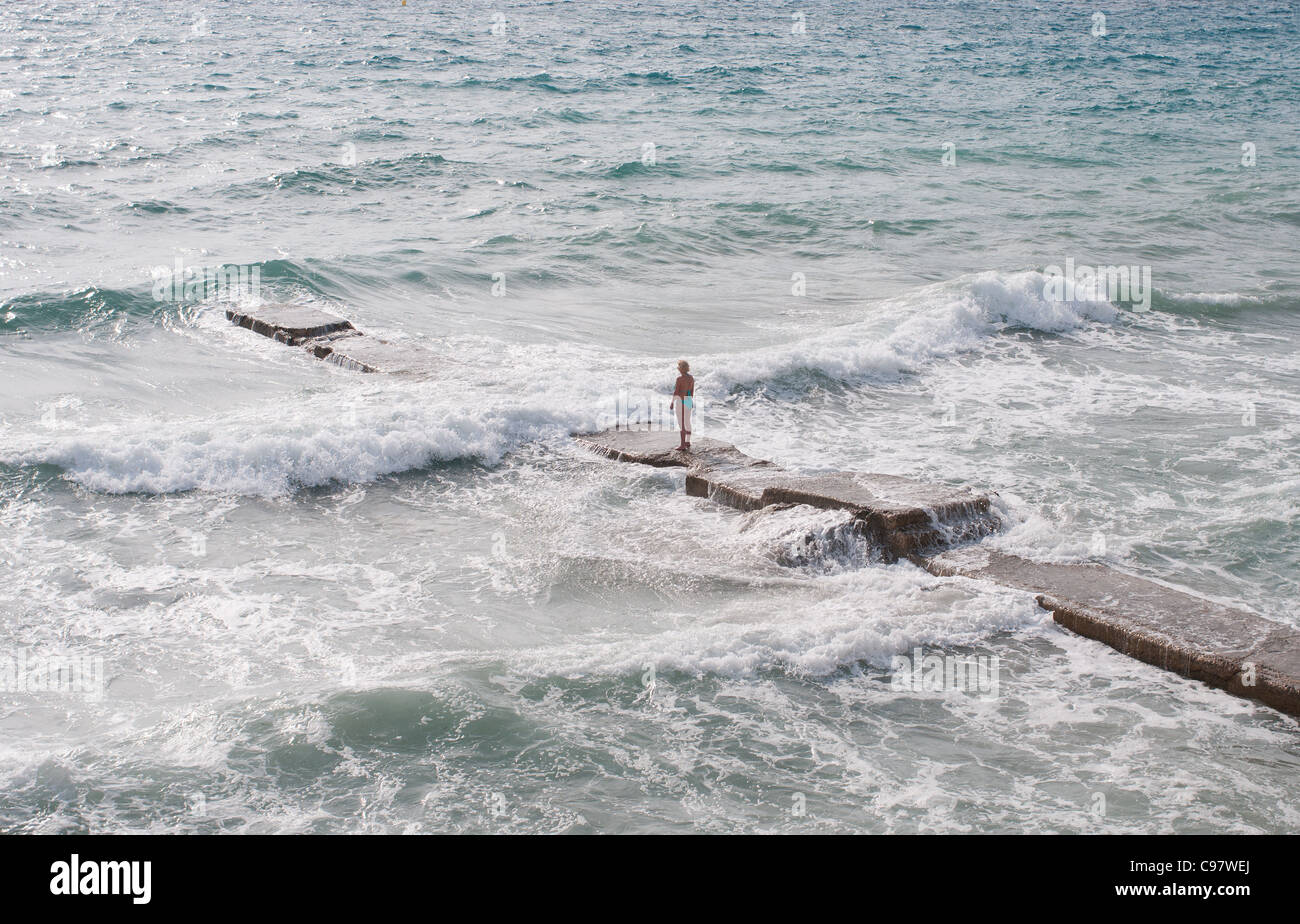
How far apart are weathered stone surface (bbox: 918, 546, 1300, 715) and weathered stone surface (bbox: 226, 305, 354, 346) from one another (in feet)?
26.8

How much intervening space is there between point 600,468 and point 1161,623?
4.76 meters

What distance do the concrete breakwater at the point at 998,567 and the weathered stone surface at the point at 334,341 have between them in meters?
2.87

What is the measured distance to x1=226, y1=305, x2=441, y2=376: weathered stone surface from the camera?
1246cm

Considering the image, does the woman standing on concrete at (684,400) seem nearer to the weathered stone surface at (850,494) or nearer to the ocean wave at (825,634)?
the weathered stone surface at (850,494)

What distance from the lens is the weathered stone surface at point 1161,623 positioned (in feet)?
21.6

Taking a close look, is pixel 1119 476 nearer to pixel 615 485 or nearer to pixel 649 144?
pixel 615 485

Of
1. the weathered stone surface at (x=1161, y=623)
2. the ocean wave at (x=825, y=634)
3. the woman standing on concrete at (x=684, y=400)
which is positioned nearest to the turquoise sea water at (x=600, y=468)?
the ocean wave at (x=825, y=634)

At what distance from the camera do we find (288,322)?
44.8ft
